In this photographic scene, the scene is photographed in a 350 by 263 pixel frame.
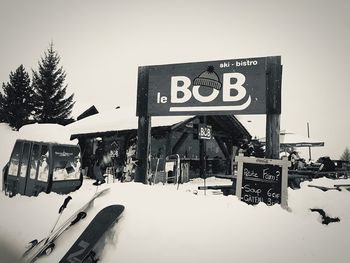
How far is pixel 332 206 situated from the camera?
5.14 meters

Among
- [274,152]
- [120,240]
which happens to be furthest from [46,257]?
[274,152]

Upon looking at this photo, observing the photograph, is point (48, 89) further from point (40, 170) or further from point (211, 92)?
point (211, 92)

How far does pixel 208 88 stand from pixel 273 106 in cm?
153

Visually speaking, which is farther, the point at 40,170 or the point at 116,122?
the point at 116,122

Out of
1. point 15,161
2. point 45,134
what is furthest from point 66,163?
point 15,161

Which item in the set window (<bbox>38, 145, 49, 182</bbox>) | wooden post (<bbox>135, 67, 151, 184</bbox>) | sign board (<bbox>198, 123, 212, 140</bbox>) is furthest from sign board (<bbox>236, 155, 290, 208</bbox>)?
sign board (<bbox>198, 123, 212, 140</bbox>)

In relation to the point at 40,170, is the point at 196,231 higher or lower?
lower

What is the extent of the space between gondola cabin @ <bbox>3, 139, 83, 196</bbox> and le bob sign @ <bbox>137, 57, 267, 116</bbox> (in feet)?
9.61

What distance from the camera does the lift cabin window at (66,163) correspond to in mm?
8078

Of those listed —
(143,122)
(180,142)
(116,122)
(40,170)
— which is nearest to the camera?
(143,122)

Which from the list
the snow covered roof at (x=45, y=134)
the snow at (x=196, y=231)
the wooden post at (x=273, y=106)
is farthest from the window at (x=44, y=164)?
the wooden post at (x=273, y=106)

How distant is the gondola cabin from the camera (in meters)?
7.85

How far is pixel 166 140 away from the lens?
1630 cm

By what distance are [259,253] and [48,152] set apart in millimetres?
6314
